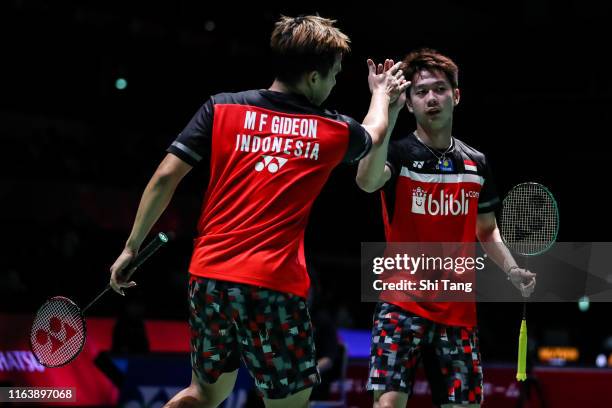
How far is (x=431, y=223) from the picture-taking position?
382 centimetres

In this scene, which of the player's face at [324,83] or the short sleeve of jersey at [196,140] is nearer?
the short sleeve of jersey at [196,140]

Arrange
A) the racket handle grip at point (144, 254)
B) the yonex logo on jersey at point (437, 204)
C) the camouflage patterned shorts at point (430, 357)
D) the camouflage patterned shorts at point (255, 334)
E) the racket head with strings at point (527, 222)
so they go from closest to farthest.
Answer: the camouflage patterned shorts at point (255, 334)
the racket handle grip at point (144, 254)
the camouflage patterned shorts at point (430, 357)
the yonex logo on jersey at point (437, 204)
the racket head with strings at point (527, 222)

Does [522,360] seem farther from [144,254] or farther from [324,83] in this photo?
[144,254]

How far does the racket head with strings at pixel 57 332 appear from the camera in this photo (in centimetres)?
360

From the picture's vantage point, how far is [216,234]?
9.89 ft

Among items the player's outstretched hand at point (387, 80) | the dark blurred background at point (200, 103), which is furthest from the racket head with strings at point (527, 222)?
the dark blurred background at point (200, 103)

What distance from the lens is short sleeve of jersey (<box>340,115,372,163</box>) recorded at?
3.15 meters

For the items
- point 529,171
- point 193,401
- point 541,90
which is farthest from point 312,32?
point 541,90

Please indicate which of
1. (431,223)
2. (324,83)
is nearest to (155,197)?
(324,83)

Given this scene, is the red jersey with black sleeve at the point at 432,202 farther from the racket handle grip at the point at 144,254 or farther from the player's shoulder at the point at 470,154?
the racket handle grip at the point at 144,254

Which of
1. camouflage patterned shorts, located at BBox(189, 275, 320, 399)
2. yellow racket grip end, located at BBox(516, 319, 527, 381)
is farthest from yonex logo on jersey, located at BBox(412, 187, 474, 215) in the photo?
camouflage patterned shorts, located at BBox(189, 275, 320, 399)

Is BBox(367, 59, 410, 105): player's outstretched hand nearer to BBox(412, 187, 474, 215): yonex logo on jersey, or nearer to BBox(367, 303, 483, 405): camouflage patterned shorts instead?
BBox(412, 187, 474, 215): yonex logo on jersey

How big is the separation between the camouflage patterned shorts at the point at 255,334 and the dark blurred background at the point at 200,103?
203 inches

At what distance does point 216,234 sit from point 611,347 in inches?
599
